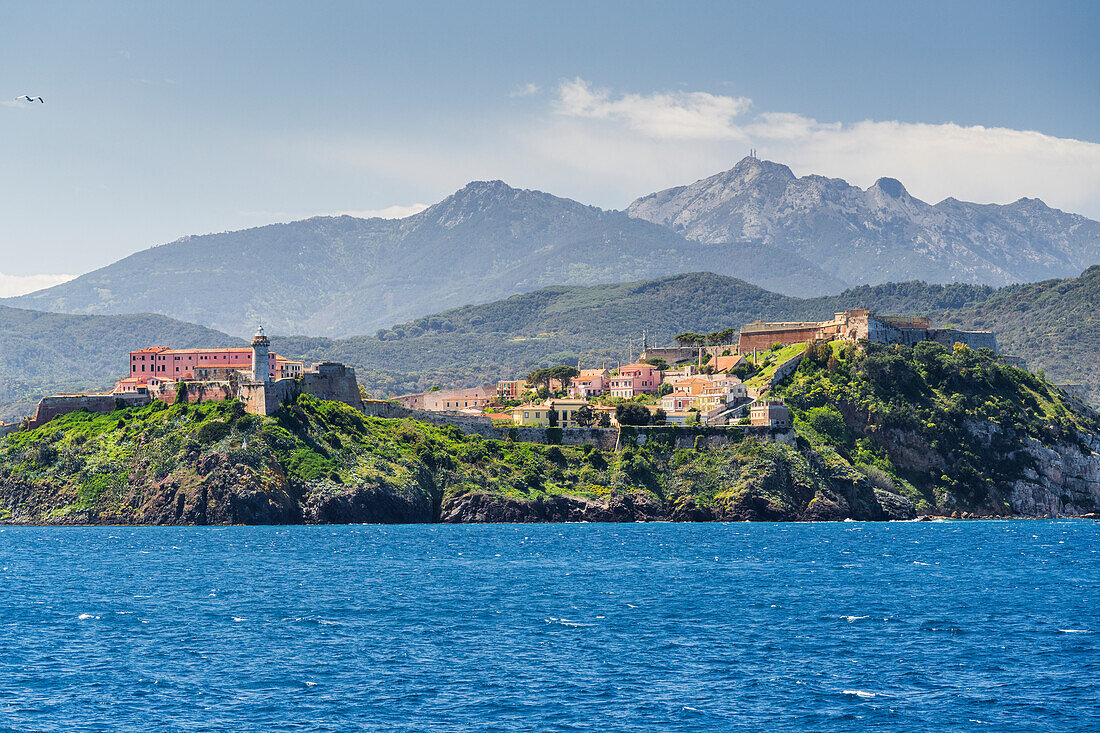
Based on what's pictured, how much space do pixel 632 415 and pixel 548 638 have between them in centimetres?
9192

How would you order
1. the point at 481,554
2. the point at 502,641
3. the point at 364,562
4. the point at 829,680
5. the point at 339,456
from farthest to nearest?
1. the point at 339,456
2. the point at 481,554
3. the point at 364,562
4. the point at 502,641
5. the point at 829,680

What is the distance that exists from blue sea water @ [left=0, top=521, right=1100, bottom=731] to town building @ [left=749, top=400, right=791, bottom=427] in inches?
1574

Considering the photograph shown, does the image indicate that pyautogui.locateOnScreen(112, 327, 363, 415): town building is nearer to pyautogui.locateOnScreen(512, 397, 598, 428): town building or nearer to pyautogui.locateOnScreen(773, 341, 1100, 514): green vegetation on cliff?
pyautogui.locateOnScreen(512, 397, 598, 428): town building

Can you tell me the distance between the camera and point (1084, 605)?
73562 mm

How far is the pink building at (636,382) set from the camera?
630 feet

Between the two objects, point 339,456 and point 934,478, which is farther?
point 934,478

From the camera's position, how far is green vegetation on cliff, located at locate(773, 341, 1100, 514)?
152875 mm

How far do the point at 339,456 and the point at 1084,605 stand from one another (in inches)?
3273

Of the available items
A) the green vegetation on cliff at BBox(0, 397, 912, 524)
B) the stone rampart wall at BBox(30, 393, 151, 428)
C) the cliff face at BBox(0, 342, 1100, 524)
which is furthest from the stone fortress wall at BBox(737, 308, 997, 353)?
the stone rampart wall at BBox(30, 393, 151, 428)

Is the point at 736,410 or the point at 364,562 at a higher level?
the point at 736,410

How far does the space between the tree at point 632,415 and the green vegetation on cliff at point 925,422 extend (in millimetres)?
17405

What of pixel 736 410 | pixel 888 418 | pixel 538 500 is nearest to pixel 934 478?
pixel 888 418

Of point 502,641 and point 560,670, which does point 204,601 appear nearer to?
point 502,641

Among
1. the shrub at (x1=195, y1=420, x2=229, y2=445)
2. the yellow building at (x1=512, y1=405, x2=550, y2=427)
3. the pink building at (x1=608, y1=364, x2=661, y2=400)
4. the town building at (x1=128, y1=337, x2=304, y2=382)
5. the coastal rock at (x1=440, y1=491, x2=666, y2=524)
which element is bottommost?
the coastal rock at (x1=440, y1=491, x2=666, y2=524)
